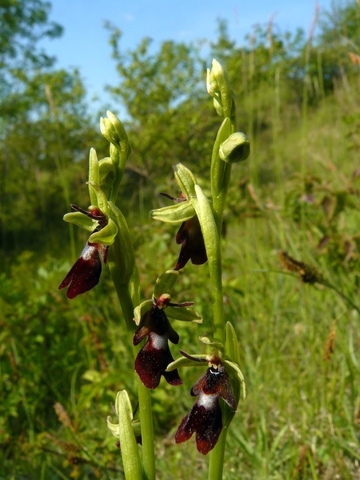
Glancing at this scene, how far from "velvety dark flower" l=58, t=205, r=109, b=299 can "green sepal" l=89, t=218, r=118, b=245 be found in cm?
4

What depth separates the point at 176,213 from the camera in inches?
39.2

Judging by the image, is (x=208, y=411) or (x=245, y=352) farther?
(x=245, y=352)

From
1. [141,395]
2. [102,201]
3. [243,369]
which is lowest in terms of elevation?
[243,369]

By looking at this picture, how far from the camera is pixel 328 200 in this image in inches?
83.1

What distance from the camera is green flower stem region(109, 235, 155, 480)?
962 mm

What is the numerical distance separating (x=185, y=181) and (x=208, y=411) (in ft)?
1.32

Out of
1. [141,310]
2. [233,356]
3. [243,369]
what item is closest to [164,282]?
[141,310]

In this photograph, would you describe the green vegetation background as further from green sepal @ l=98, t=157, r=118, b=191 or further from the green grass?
green sepal @ l=98, t=157, r=118, b=191

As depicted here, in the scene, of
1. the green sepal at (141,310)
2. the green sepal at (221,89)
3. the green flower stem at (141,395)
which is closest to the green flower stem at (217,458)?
the green flower stem at (141,395)

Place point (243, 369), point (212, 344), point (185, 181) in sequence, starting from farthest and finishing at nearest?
point (243, 369) < point (185, 181) < point (212, 344)

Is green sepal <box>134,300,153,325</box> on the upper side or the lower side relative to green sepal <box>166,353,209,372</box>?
upper

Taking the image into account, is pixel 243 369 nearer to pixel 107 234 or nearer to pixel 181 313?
pixel 181 313

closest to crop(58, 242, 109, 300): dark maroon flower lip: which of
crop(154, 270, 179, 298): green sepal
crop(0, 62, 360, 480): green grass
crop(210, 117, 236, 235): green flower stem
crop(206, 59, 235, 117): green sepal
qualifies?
crop(154, 270, 179, 298): green sepal

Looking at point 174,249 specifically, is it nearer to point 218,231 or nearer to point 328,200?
point 328,200
